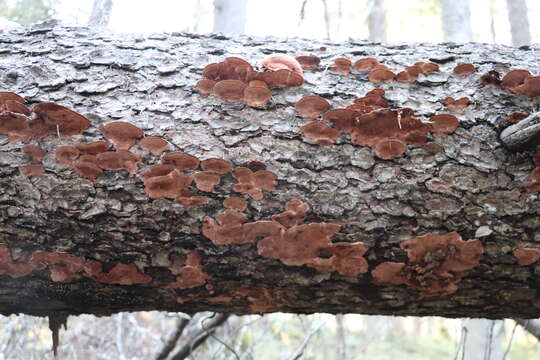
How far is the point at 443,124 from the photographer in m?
1.75

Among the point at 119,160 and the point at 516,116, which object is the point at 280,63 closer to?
the point at 119,160

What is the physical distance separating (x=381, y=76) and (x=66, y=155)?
1.30m

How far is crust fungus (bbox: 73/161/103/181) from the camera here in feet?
5.42

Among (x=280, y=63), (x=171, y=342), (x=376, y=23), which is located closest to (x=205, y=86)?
(x=280, y=63)

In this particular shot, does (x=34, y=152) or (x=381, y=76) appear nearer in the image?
(x=34, y=152)

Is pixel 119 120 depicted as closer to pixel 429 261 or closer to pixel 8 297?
pixel 8 297

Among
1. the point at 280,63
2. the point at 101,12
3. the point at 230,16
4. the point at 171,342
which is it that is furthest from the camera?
the point at 230,16

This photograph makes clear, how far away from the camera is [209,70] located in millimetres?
1851

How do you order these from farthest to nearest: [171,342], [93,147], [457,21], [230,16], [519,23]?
[519,23], [457,21], [230,16], [171,342], [93,147]

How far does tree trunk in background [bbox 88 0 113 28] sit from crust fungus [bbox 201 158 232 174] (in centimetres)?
261

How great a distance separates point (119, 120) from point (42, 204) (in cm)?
42

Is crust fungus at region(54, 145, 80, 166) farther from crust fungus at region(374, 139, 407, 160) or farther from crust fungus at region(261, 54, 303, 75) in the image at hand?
crust fungus at region(374, 139, 407, 160)

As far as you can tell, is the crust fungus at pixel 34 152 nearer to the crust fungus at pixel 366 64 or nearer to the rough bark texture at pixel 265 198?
the rough bark texture at pixel 265 198

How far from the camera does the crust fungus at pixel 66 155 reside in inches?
65.2
